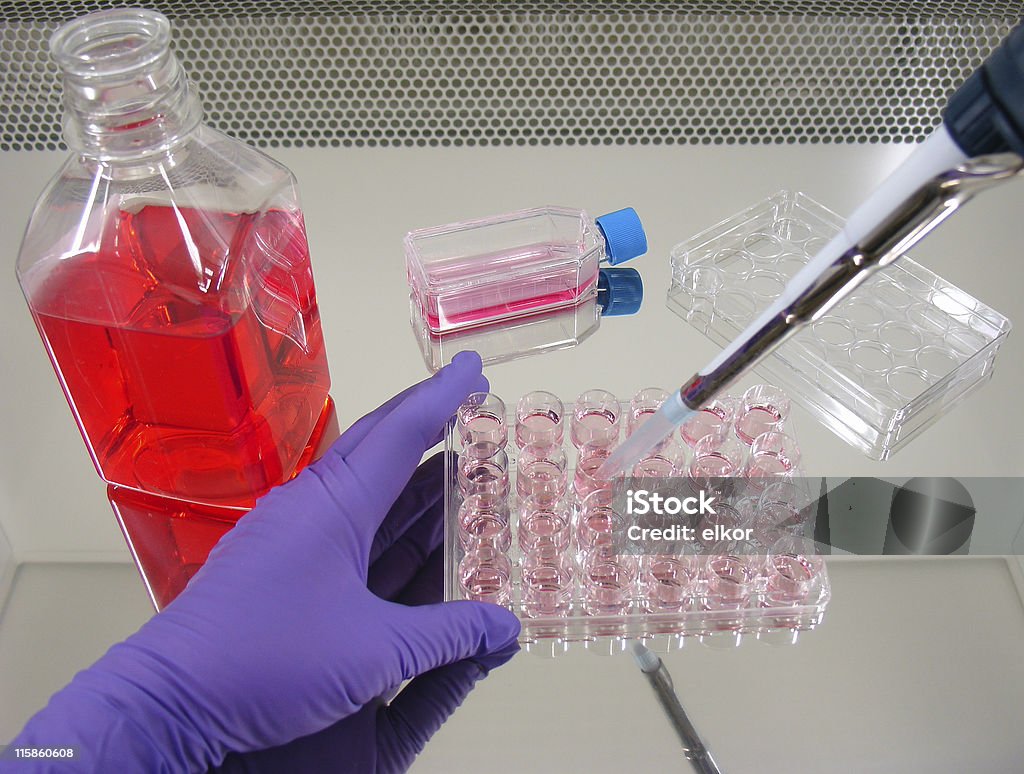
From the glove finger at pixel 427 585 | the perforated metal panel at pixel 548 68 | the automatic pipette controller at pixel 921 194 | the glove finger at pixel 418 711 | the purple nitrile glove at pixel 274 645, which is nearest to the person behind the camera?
the automatic pipette controller at pixel 921 194

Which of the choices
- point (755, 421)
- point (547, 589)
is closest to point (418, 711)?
point (547, 589)

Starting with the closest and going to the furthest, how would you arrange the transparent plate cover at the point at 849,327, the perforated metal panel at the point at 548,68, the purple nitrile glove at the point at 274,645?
the purple nitrile glove at the point at 274,645 < the transparent plate cover at the point at 849,327 < the perforated metal panel at the point at 548,68

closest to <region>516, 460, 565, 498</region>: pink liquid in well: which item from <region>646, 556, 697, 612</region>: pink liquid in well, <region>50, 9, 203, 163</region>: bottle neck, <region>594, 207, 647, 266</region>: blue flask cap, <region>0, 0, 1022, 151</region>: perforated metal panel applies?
<region>646, 556, 697, 612</region>: pink liquid in well

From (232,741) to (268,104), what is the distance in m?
1.01

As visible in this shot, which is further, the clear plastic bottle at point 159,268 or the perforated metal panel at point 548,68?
the perforated metal panel at point 548,68

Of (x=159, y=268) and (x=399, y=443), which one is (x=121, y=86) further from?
(x=399, y=443)

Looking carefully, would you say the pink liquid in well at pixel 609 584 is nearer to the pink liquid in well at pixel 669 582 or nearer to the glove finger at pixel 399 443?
the pink liquid in well at pixel 669 582

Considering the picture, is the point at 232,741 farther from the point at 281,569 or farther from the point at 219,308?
the point at 219,308

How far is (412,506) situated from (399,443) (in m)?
0.10

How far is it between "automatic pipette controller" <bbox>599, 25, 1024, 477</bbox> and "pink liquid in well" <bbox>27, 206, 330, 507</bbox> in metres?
0.44

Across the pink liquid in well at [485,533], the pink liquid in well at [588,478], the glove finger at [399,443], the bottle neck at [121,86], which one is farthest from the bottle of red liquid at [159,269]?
the pink liquid in well at [588,478]

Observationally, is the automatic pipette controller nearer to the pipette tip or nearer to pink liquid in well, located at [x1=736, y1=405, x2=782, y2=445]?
the pipette tip

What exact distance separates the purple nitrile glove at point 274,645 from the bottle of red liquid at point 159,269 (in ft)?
0.38

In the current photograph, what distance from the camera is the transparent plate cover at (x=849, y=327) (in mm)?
1051
